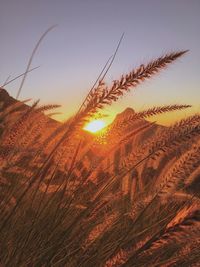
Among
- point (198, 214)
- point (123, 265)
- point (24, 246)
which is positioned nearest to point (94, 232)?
point (24, 246)

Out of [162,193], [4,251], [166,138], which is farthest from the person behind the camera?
[4,251]

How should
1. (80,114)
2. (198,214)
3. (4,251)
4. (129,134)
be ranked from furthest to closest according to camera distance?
1. (129,134)
2. (4,251)
3. (80,114)
4. (198,214)

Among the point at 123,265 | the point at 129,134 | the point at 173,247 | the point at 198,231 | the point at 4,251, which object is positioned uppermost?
the point at 129,134

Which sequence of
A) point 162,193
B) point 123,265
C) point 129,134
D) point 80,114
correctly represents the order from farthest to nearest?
point 129,134 < point 162,193 < point 80,114 < point 123,265

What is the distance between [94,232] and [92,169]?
344 millimetres

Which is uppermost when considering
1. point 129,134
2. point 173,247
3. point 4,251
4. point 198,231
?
point 129,134

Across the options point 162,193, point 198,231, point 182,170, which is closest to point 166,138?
point 182,170

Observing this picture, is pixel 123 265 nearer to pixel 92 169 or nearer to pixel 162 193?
pixel 162 193

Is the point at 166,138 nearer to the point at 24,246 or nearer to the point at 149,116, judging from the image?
the point at 149,116

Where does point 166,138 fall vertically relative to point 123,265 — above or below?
above

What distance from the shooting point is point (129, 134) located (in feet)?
7.07

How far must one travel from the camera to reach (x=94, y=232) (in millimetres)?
1791

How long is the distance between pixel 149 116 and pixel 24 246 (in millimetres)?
837

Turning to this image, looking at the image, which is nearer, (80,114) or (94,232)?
(80,114)
